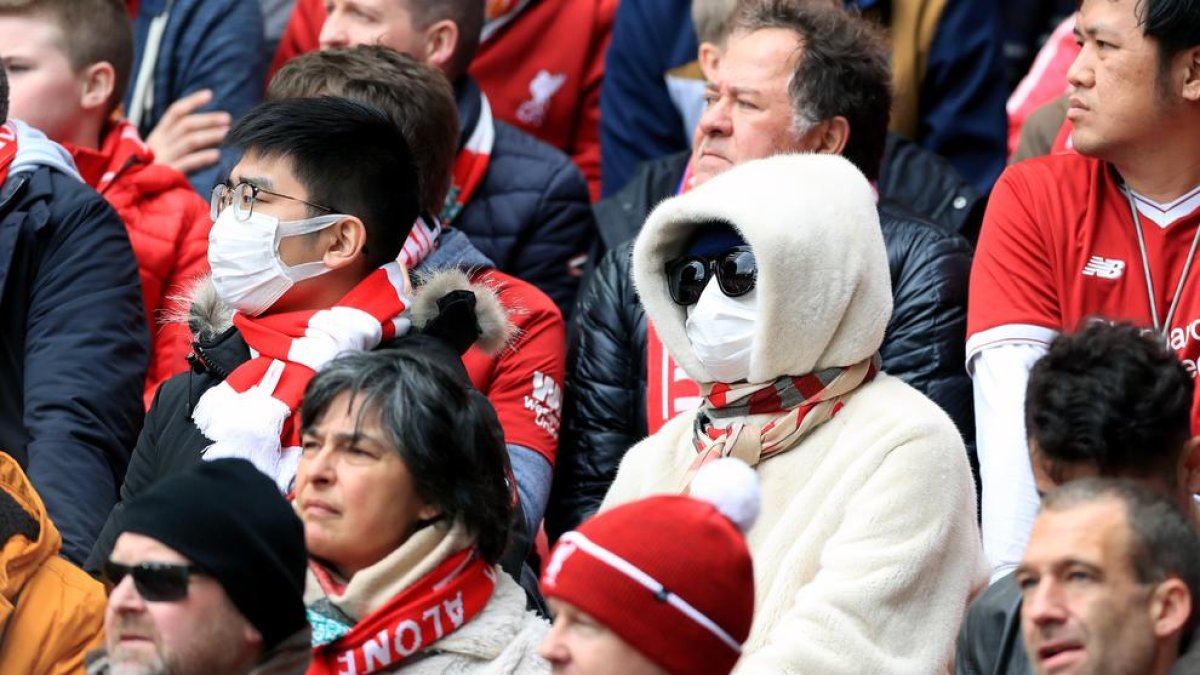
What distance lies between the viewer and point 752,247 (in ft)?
16.5

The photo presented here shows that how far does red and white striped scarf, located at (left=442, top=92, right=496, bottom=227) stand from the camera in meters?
6.82

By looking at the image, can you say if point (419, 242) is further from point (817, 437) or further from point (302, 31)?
point (302, 31)

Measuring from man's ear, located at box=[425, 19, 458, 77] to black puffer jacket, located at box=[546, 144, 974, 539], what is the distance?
107cm

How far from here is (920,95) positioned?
750 cm

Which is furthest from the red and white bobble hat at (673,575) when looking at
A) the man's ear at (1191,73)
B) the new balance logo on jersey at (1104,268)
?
the man's ear at (1191,73)

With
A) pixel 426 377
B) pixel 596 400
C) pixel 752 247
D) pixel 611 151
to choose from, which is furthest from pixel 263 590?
pixel 611 151

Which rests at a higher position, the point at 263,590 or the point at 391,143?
the point at 391,143

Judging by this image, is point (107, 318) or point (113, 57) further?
point (113, 57)

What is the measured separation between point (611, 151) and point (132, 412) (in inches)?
91.4

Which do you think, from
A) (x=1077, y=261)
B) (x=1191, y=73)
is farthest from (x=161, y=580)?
(x=1191, y=73)

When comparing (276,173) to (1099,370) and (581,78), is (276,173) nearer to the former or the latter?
(1099,370)

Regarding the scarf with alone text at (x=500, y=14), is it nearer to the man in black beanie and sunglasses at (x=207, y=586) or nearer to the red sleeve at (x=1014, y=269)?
the red sleeve at (x=1014, y=269)

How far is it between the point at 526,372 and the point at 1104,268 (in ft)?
4.99

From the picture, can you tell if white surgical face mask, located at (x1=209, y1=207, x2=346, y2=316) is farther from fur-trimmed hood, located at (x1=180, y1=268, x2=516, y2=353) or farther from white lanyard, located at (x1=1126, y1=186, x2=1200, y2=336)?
white lanyard, located at (x1=1126, y1=186, x2=1200, y2=336)
